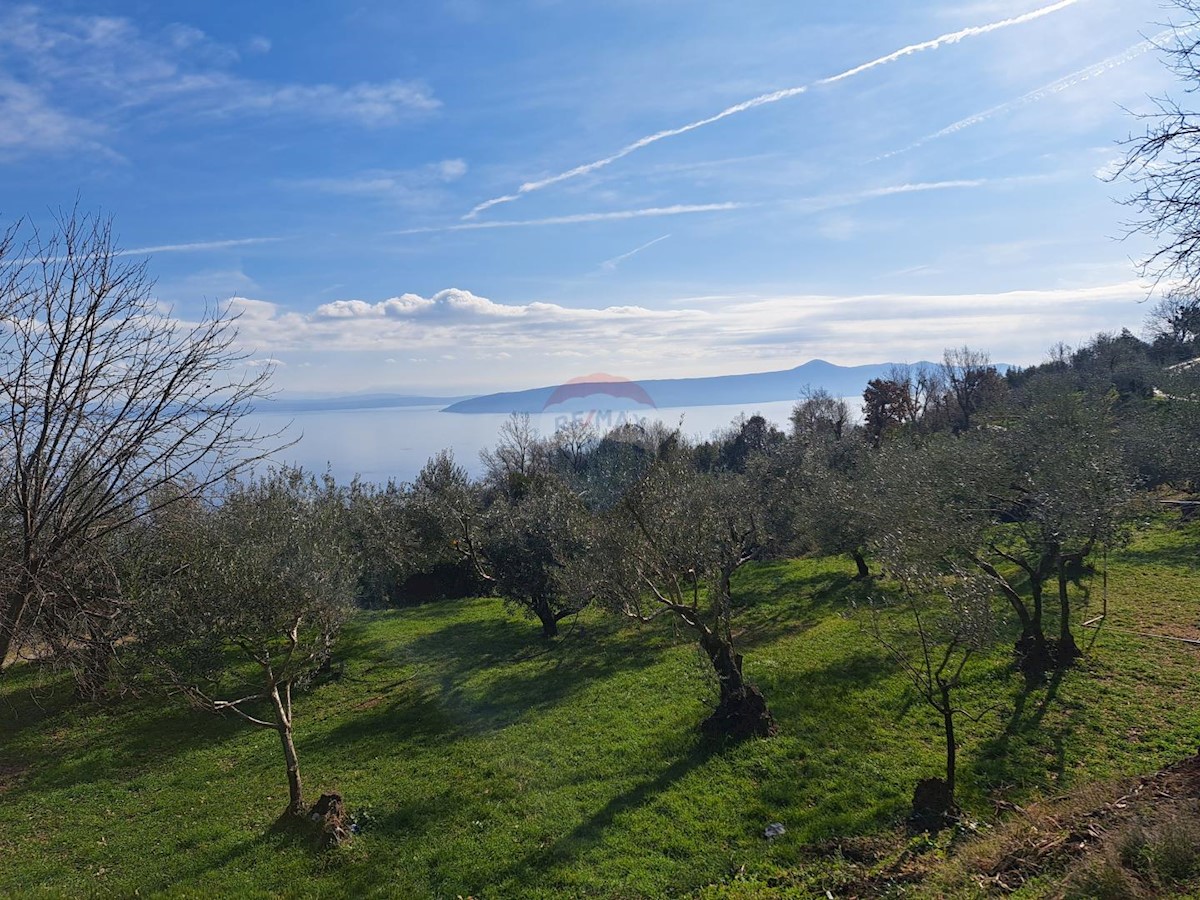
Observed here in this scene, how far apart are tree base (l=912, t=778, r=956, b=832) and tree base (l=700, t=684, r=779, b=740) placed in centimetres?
430

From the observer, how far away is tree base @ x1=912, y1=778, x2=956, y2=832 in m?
11.1

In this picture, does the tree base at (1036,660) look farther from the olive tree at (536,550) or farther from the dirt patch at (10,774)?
the dirt patch at (10,774)

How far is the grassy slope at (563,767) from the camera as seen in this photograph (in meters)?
11.5

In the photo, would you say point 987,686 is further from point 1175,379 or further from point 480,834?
point 1175,379

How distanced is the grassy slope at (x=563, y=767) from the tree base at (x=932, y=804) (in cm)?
63

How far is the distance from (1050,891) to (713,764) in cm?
729

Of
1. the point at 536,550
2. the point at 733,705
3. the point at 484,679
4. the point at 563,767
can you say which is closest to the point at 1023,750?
the point at 733,705

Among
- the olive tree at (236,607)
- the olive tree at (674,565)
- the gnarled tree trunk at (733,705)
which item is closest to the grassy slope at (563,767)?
the gnarled tree trunk at (733,705)

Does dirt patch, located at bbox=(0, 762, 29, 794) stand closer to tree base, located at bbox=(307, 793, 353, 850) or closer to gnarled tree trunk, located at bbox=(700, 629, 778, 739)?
tree base, located at bbox=(307, 793, 353, 850)

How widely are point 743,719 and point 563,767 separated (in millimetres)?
4731

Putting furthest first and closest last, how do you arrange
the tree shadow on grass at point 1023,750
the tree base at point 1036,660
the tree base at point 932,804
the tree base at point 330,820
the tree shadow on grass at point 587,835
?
the tree base at point 1036,660 < the tree base at point 330,820 < the tree shadow on grass at point 1023,750 < the tree base at point 932,804 < the tree shadow on grass at point 587,835

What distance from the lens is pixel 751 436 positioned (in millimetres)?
84125

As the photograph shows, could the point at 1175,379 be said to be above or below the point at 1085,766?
above

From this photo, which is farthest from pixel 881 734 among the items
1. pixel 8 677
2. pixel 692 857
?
pixel 8 677
